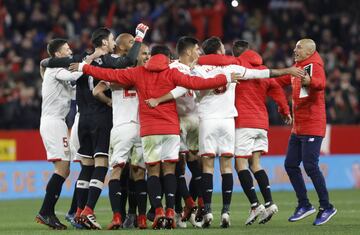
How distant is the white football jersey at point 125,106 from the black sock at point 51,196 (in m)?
1.34

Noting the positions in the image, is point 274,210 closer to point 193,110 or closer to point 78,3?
point 193,110

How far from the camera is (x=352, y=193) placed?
74.6 feet

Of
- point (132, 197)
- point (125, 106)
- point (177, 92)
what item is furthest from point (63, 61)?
point (132, 197)

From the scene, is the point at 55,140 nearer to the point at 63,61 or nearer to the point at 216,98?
the point at 63,61

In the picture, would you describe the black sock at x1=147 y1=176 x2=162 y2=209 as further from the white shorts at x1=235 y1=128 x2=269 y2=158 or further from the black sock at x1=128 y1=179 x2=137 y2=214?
the white shorts at x1=235 y1=128 x2=269 y2=158

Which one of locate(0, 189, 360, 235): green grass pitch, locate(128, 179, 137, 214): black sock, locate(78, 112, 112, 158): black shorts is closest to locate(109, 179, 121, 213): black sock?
locate(0, 189, 360, 235): green grass pitch

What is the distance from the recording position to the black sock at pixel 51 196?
14703 mm

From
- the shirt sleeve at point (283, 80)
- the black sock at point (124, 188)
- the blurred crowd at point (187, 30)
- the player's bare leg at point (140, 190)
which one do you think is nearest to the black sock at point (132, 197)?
the black sock at point (124, 188)

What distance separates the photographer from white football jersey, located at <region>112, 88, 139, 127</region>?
1407 cm

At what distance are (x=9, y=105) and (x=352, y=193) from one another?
7.72m

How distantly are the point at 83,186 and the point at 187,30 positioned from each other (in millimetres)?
15004

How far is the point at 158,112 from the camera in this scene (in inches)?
544

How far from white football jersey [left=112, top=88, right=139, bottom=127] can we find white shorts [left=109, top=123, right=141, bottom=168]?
0.26 feet

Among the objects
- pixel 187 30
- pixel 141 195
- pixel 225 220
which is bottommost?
pixel 225 220
